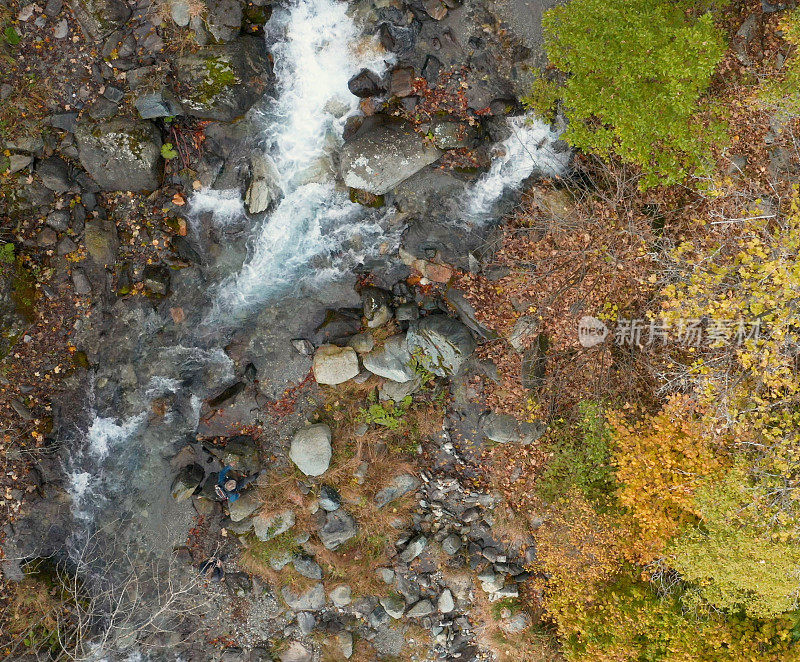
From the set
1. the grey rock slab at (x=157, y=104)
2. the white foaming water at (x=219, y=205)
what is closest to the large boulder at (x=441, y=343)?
the white foaming water at (x=219, y=205)

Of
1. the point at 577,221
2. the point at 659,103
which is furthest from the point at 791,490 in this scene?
the point at 659,103

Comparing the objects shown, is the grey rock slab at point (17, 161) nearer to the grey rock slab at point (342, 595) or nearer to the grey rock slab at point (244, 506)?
the grey rock slab at point (244, 506)

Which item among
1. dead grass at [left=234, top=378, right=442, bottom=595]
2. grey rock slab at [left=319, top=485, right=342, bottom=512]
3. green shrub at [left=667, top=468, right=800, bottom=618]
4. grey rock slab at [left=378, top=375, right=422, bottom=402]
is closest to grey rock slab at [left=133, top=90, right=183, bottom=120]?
dead grass at [left=234, top=378, right=442, bottom=595]

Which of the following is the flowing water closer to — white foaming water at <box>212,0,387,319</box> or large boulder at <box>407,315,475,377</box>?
white foaming water at <box>212,0,387,319</box>

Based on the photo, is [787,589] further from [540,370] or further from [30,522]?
[30,522]

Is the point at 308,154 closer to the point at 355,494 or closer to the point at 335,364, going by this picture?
the point at 335,364

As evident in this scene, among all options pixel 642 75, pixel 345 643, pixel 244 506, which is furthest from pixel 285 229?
pixel 345 643
